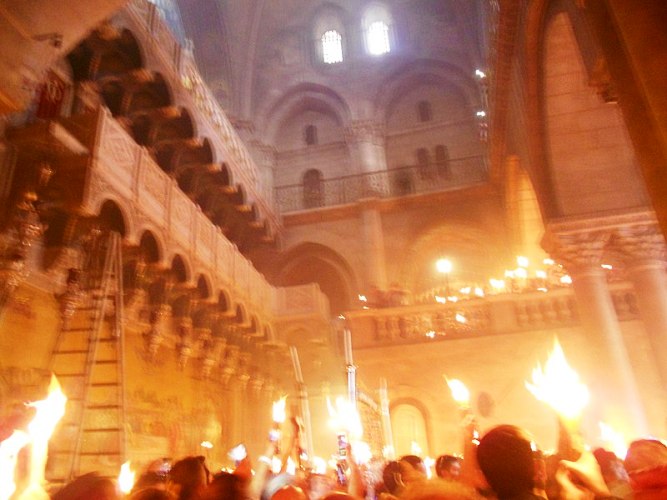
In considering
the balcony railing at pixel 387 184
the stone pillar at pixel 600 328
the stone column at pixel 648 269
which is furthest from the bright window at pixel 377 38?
the stone column at pixel 648 269

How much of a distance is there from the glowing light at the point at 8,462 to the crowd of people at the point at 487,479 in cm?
25

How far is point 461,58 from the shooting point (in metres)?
20.3

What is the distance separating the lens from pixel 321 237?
61.4 feet

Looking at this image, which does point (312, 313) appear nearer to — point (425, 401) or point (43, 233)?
point (425, 401)

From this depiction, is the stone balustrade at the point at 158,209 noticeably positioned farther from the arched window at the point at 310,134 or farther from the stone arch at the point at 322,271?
the arched window at the point at 310,134

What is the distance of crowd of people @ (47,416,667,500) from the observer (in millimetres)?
1900

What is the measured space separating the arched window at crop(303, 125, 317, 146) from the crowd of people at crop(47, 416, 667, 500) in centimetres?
1887

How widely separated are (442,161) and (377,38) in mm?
6337

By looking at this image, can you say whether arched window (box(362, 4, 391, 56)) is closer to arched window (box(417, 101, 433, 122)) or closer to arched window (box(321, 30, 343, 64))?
arched window (box(321, 30, 343, 64))

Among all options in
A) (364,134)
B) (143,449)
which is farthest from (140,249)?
(364,134)

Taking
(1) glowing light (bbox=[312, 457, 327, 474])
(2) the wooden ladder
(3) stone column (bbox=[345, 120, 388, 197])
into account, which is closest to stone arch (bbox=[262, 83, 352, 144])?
(3) stone column (bbox=[345, 120, 388, 197])

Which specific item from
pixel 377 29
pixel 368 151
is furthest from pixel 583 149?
pixel 377 29

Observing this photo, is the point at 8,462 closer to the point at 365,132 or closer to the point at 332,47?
the point at 365,132

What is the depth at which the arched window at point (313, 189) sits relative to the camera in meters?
20.3
